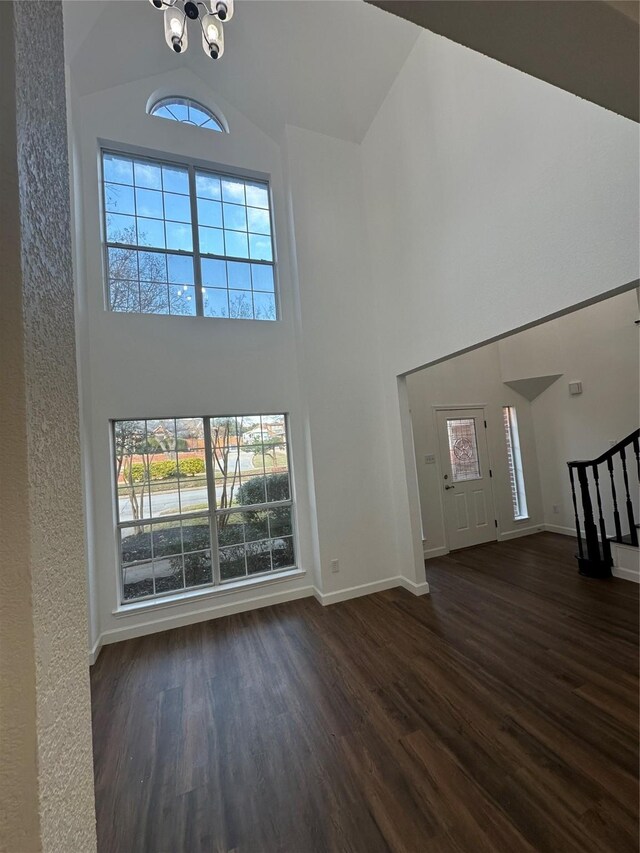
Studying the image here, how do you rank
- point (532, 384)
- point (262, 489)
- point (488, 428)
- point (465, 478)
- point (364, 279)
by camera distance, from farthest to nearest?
point (532, 384), point (488, 428), point (465, 478), point (364, 279), point (262, 489)

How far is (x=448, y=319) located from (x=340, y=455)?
171 centimetres

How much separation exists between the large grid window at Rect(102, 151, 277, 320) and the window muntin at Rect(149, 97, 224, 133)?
53 centimetres

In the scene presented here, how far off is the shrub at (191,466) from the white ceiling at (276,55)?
3716mm

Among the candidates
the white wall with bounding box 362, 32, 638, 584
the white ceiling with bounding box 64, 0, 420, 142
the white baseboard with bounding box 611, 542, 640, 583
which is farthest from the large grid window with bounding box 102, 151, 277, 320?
the white baseboard with bounding box 611, 542, 640, 583

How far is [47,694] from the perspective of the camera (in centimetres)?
43

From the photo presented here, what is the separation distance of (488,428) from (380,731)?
14.4ft

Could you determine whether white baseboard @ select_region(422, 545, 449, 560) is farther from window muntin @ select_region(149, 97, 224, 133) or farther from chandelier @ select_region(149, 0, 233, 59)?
window muntin @ select_region(149, 97, 224, 133)

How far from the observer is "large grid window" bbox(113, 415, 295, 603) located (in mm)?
3414

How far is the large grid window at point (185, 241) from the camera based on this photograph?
362cm

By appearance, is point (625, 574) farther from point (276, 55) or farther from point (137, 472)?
point (276, 55)

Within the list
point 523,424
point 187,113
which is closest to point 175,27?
point 187,113

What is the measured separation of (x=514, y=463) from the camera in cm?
561

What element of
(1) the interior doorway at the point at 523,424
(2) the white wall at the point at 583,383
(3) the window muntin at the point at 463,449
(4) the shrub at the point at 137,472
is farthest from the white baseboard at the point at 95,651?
(2) the white wall at the point at 583,383

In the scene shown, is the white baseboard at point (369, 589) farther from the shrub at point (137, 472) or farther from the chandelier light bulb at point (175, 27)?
the chandelier light bulb at point (175, 27)
